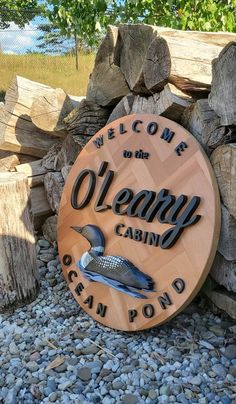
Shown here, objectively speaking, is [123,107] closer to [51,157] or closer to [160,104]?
[160,104]

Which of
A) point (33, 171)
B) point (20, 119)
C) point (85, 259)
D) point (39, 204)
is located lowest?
point (39, 204)

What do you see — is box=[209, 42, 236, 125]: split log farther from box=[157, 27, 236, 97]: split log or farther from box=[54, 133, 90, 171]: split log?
box=[54, 133, 90, 171]: split log

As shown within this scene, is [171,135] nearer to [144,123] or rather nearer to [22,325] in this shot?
[144,123]

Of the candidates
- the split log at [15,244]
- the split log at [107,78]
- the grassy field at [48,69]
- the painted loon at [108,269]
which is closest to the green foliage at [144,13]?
the split log at [107,78]

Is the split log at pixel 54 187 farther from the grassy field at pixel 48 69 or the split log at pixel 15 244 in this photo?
the grassy field at pixel 48 69

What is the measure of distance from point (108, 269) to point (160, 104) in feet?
3.29

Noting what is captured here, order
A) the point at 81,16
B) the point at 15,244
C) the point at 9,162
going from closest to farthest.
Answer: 1. the point at 15,244
2. the point at 9,162
3. the point at 81,16

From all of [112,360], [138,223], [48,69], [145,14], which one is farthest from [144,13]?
[48,69]

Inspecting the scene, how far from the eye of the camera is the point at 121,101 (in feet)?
10.5

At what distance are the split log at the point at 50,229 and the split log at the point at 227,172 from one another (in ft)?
5.36

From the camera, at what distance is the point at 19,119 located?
3.91 meters

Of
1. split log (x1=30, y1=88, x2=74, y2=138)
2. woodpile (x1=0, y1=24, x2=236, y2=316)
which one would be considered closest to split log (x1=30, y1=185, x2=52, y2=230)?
woodpile (x1=0, y1=24, x2=236, y2=316)

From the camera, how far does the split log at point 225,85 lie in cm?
237

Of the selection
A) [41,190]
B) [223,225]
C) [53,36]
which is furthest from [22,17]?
[223,225]
